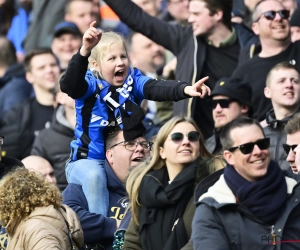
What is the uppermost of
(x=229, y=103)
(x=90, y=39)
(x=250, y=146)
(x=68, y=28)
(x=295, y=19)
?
(x=295, y=19)

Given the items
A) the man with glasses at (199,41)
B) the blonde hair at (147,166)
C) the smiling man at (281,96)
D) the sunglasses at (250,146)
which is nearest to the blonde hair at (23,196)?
the blonde hair at (147,166)

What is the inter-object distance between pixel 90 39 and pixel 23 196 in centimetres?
125

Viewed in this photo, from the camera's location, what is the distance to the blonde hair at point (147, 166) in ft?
30.2

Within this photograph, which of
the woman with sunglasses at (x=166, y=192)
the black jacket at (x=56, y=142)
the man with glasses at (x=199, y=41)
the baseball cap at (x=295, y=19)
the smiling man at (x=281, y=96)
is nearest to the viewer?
the woman with sunglasses at (x=166, y=192)

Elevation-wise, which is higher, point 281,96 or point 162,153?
point 281,96

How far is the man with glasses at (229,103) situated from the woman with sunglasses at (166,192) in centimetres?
172

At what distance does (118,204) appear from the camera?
32.3 feet

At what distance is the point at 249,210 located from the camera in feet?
27.6

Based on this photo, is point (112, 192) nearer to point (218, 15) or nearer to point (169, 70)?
point (218, 15)

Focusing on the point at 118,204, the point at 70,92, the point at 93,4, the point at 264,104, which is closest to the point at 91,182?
the point at 118,204

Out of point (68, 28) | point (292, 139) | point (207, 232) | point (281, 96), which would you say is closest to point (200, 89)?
point (207, 232)

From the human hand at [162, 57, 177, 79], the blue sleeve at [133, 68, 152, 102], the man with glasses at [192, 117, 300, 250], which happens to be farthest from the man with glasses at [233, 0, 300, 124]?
the man with glasses at [192, 117, 300, 250]

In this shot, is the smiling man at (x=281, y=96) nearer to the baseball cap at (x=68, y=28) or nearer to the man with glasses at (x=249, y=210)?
the man with glasses at (x=249, y=210)

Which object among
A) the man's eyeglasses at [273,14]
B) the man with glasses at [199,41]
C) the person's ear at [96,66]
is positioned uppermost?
the man's eyeglasses at [273,14]
